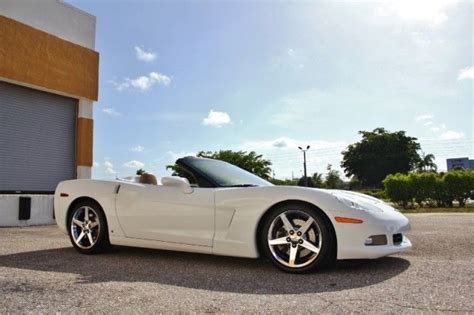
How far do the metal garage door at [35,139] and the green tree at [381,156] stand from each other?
5895 centimetres

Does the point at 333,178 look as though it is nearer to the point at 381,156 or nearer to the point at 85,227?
the point at 381,156

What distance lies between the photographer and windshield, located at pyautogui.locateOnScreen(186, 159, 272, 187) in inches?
188

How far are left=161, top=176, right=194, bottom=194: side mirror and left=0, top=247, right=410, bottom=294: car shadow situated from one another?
2.48 ft

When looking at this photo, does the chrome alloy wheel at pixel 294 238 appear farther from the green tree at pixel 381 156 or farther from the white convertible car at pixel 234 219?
the green tree at pixel 381 156

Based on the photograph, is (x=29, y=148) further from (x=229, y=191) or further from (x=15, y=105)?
(x=229, y=191)

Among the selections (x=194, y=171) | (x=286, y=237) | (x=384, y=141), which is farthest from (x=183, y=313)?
(x=384, y=141)

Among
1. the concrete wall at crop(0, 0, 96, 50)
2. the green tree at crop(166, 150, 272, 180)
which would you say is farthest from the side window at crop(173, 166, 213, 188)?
the green tree at crop(166, 150, 272, 180)

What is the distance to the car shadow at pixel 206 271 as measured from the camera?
359cm

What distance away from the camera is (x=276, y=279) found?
383 cm

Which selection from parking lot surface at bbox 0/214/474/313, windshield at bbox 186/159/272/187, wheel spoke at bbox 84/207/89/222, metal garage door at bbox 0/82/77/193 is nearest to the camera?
parking lot surface at bbox 0/214/474/313

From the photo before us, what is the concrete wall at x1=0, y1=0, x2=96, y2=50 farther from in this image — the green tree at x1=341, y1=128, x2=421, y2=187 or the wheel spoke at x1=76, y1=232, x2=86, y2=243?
the green tree at x1=341, y1=128, x2=421, y2=187

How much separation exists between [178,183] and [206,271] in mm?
995

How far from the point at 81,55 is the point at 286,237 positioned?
467 inches

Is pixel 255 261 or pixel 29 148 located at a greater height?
pixel 29 148
